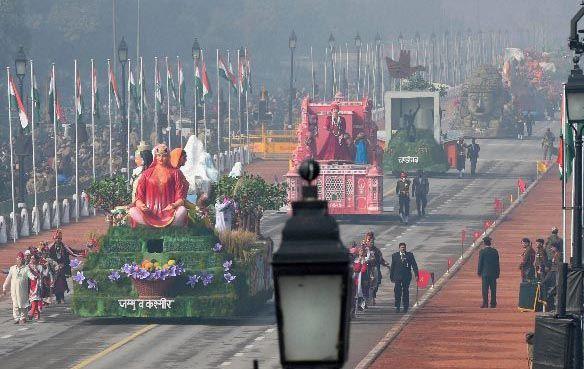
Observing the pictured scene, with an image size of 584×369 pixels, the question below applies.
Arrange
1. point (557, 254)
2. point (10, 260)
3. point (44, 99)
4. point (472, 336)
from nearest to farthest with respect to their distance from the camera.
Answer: point (472, 336) < point (557, 254) < point (10, 260) < point (44, 99)

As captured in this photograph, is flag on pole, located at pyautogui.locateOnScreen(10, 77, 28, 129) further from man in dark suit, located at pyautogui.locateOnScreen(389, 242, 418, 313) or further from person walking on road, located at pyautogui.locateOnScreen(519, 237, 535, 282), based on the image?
man in dark suit, located at pyautogui.locateOnScreen(389, 242, 418, 313)

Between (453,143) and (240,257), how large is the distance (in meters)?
39.2

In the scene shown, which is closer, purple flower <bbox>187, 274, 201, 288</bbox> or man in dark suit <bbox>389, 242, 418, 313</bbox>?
purple flower <bbox>187, 274, 201, 288</bbox>

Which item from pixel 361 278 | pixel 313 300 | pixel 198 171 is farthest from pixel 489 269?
pixel 313 300

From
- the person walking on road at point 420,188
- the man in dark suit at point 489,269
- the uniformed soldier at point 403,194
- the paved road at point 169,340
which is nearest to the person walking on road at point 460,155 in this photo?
the person walking on road at point 420,188

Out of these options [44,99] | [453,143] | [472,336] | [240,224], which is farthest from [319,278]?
[44,99]

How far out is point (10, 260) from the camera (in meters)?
50.9

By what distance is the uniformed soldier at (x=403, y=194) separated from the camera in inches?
2301

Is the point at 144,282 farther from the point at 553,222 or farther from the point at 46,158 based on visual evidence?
the point at 46,158

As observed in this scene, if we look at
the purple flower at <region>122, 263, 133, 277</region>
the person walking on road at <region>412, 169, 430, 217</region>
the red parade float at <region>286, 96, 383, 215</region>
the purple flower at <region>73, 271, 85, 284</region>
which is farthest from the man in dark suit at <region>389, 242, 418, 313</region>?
the person walking on road at <region>412, 169, 430, 217</region>

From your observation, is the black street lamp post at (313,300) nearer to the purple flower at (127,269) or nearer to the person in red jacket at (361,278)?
the purple flower at (127,269)

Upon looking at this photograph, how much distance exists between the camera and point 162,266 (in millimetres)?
38094

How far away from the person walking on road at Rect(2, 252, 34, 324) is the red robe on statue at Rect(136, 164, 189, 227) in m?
2.60

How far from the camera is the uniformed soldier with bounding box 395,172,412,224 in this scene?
58438 mm
